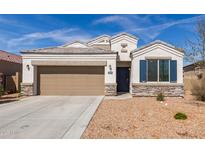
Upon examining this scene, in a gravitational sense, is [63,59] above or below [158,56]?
below

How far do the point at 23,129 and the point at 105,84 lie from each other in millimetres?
10769

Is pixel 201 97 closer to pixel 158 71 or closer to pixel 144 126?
pixel 158 71

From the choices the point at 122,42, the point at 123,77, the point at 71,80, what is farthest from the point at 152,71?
the point at 71,80

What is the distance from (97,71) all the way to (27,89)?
209 inches

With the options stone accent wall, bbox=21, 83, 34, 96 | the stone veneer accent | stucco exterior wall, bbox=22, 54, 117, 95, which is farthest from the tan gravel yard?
stone accent wall, bbox=21, 83, 34, 96

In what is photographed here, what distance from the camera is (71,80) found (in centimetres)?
1797

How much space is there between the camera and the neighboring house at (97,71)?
17.0 metres

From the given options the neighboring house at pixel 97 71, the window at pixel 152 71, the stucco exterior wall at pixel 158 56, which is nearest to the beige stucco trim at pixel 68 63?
the neighboring house at pixel 97 71

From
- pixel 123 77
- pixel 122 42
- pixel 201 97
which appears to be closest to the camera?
pixel 201 97

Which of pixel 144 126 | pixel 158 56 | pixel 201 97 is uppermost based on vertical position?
pixel 158 56

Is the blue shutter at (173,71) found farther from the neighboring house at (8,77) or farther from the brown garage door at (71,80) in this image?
the neighboring house at (8,77)

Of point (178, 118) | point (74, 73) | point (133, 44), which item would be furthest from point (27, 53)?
point (178, 118)

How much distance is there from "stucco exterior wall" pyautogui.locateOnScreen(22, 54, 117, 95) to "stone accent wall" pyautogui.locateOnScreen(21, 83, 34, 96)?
215 millimetres

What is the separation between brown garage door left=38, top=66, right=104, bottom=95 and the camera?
17.9 m
